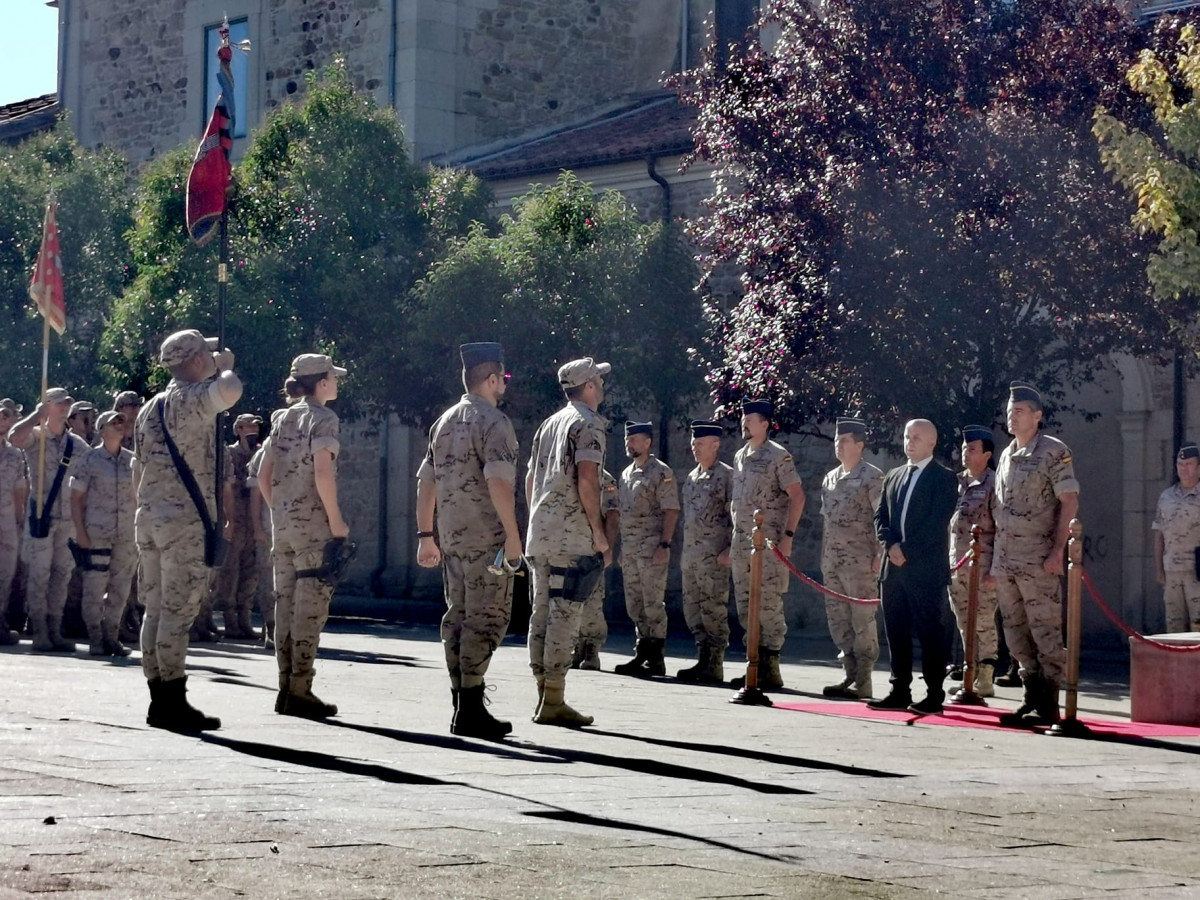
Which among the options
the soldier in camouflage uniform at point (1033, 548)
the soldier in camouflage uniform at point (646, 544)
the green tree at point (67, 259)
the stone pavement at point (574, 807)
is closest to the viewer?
the stone pavement at point (574, 807)

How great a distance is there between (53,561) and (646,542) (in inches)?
185

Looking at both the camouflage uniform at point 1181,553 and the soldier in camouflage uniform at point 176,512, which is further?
the camouflage uniform at point 1181,553

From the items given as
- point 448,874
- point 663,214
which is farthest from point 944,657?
point 663,214

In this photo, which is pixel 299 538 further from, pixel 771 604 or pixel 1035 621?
pixel 771 604

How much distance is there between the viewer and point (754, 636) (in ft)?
40.5

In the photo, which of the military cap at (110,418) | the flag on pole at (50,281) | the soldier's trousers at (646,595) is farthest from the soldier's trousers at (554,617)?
the flag on pole at (50,281)

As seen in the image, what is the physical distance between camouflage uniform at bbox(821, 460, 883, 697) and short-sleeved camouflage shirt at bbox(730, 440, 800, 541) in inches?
13.3

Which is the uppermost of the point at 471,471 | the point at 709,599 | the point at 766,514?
the point at 471,471

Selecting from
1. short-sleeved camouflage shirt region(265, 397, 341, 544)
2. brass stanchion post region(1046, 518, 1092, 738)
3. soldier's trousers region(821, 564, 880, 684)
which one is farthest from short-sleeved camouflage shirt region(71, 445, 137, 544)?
brass stanchion post region(1046, 518, 1092, 738)

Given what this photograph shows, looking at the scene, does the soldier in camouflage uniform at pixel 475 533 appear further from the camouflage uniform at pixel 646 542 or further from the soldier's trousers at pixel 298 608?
the camouflage uniform at pixel 646 542

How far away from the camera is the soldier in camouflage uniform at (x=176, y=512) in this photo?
954 cm

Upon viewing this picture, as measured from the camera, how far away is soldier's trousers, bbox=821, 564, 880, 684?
13305 mm

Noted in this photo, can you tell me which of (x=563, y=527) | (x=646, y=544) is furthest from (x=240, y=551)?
(x=563, y=527)

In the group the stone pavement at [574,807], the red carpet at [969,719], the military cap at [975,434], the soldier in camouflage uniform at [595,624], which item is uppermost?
the military cap at [975,434]
